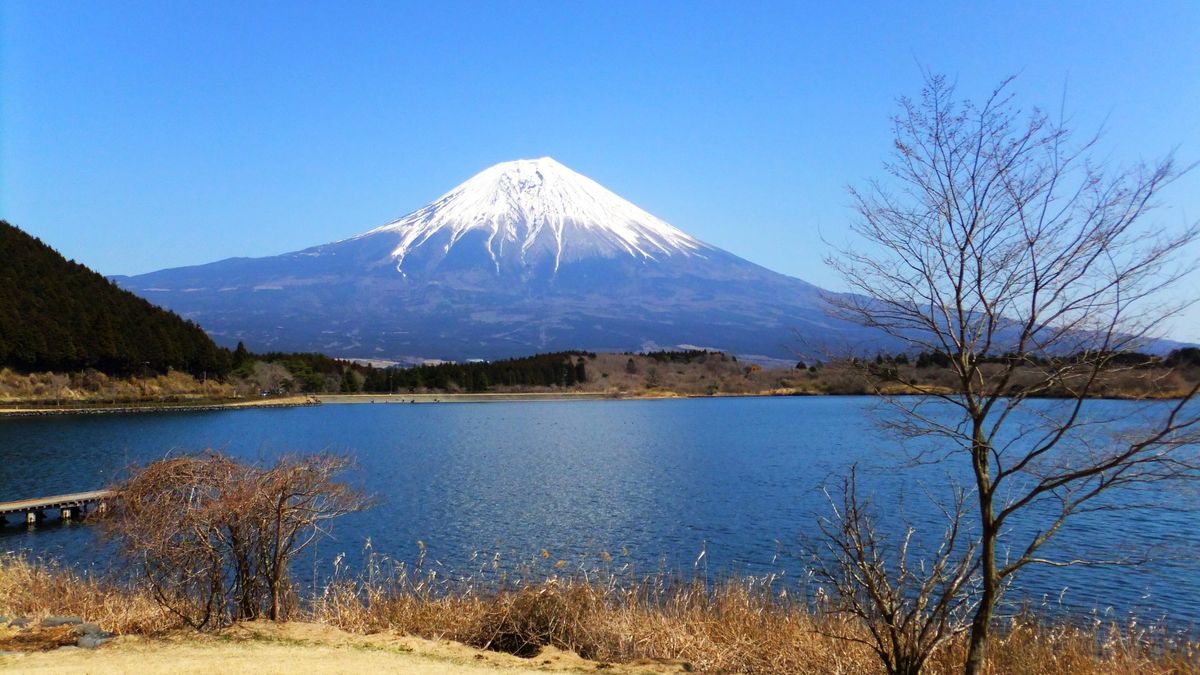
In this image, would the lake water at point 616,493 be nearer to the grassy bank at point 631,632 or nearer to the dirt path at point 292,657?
the grassy bank at point 631,632

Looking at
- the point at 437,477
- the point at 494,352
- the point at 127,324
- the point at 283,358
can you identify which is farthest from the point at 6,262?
the point at 494,352

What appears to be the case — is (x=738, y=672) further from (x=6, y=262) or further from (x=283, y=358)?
(x=283, y=358)

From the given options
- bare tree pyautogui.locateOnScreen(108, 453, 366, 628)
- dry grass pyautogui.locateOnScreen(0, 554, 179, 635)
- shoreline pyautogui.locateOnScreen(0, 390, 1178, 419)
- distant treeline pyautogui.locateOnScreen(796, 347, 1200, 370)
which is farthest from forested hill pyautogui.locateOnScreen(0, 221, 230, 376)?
distant treeline pyautogui.locateOnScreen(796, 347, 1200, 370)

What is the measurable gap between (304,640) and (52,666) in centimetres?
182

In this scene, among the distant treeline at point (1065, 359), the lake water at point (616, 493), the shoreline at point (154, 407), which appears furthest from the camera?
the shoreline at point (154, 407)

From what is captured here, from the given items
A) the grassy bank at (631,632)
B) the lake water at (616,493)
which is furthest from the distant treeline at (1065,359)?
the grassy bank at (631,632)

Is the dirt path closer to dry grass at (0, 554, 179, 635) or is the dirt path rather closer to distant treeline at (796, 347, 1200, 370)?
Result: dry grass at (0, 554, 179, 635)

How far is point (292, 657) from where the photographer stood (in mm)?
6688

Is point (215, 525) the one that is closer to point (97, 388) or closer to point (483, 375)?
point (97, 388)

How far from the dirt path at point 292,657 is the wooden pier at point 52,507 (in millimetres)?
14618

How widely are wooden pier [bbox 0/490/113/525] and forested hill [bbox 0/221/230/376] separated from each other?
1837 inches

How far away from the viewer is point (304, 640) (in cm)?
731

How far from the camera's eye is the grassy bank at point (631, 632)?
7.12 metres

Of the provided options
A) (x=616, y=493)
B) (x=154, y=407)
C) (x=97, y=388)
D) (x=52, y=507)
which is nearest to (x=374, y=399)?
(x=154, y=407)
